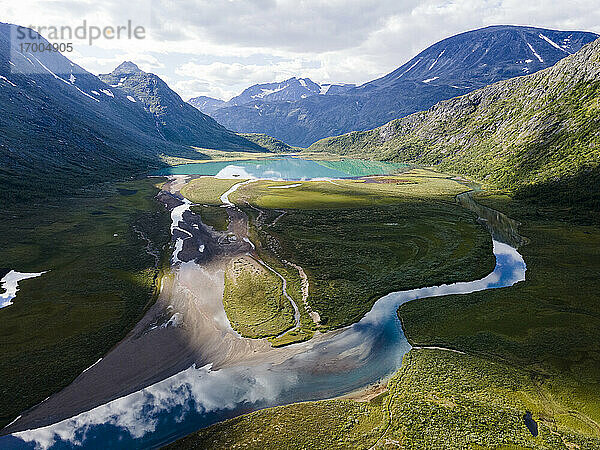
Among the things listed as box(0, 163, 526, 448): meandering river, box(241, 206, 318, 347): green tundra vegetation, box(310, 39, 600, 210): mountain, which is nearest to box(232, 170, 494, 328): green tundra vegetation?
box(241, 206, 318, 347): green tundra vegetation

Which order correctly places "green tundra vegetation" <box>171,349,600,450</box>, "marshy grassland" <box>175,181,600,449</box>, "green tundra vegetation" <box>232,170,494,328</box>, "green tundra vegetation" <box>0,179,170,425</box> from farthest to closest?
1. "green tundra vegetation" <box>232,170,494,328</box>
2. "green tundra vegetation" <box>0,179,170,425</box>
3. "marshy grassland" <box>175,181,600,449</box>
4. "green tundra vegetation" <box>171,349,600,450</box>

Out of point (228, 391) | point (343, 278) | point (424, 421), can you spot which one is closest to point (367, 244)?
point (343, 278)

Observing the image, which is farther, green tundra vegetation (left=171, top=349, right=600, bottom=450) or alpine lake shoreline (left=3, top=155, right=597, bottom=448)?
alpine lake shoreline (left=3, top=155, right=597, bottom=448)

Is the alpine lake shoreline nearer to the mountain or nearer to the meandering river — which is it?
the meandering river

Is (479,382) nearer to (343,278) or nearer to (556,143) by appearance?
(343,278)

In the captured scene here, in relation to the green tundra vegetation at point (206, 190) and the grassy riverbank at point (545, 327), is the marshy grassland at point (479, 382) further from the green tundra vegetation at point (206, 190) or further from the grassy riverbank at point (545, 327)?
the green tundra vegetation at point (206, 190)

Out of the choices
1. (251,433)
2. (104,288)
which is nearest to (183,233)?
(104,288)

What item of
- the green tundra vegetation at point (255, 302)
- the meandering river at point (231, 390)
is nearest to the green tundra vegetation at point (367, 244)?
the meandering river at point (231, 390)
